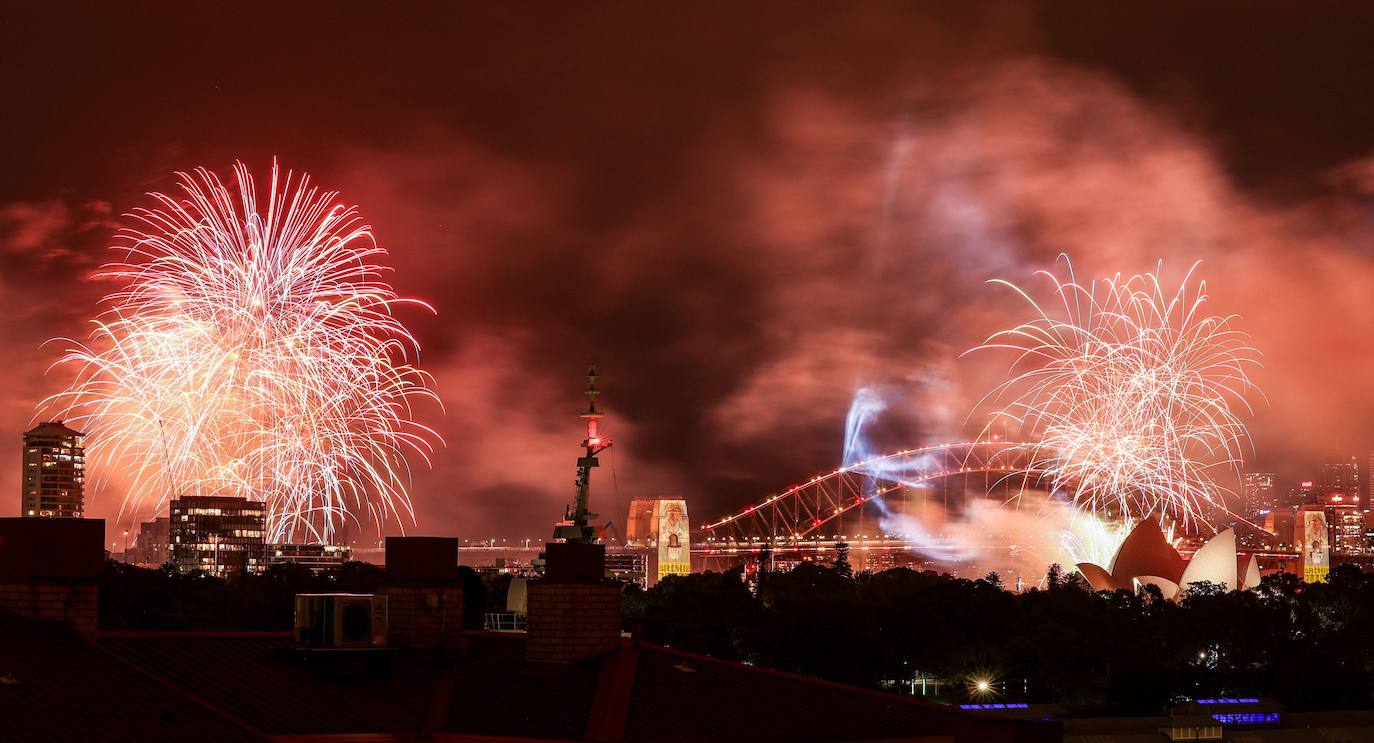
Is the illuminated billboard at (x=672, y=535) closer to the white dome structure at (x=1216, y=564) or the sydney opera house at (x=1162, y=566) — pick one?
the sydney opera house at (x=1162, y=566)

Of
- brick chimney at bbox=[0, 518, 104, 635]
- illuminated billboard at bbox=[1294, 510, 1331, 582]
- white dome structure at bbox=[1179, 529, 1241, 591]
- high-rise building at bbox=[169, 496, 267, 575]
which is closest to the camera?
brick chimney at bbox=[0, 518, 104, 635]

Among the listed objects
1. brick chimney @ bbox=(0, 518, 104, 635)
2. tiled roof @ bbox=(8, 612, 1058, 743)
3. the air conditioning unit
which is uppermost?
brick chimney @ bbox=(0, 518, 104, 635)

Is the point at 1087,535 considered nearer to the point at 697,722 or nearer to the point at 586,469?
the point at 586,469

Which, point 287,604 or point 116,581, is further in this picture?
point 116,581

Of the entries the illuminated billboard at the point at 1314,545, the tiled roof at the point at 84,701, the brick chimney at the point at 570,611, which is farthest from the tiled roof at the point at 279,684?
the illuminated billboard at the point at 1314,545

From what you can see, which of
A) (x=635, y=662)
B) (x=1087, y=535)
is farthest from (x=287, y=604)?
(x=1087, y=535)

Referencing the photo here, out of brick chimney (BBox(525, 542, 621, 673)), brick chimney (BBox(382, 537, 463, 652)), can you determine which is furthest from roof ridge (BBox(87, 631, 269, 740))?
brick chimney (BBox(525, 542, 621, 673))

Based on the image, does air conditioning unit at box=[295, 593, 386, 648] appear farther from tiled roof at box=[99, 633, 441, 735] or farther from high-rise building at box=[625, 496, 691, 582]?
high-rise building at box=[625, 496, 691, 582]
